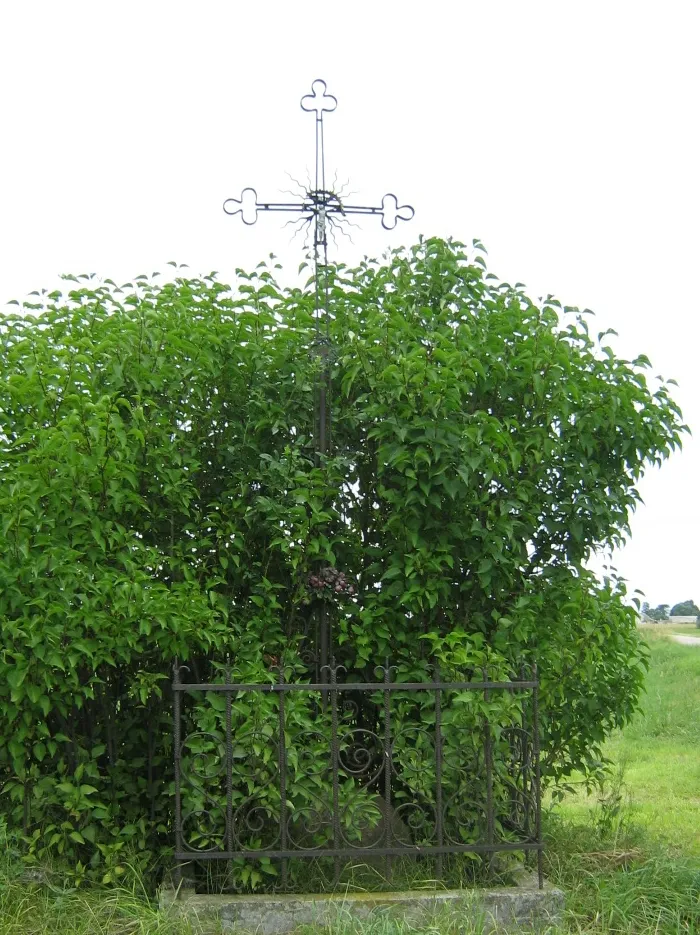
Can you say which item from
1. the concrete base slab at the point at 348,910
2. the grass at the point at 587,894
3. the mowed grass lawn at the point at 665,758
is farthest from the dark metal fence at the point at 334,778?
the mowed grass lawn at the point at 665,758

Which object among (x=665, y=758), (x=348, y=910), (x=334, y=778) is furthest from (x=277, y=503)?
(x=665, y=758)

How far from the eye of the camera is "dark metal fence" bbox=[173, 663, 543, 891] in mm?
5223

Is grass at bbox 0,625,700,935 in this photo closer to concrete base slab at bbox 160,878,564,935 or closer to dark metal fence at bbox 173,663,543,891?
concrete base slab at bbox 160,878,564,935

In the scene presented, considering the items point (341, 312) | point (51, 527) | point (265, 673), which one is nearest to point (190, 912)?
point (265, 673)

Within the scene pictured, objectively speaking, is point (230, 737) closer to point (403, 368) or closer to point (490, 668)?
point (490, 668)

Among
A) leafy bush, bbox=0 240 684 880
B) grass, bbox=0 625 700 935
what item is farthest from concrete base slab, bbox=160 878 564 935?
leafy bush, bbox=0 240 684 880

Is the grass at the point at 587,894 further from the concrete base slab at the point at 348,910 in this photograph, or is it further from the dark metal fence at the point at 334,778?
the dark metal fence at the point at 334,778

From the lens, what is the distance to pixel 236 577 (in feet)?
19.9

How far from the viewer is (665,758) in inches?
437

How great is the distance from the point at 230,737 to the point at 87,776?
1217mm

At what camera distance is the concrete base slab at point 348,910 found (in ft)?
16.1

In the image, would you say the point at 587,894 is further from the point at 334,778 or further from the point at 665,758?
the point at 665,758

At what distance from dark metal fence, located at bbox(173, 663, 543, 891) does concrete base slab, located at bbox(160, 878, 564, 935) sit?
179mm

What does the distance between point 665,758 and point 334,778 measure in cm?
705
